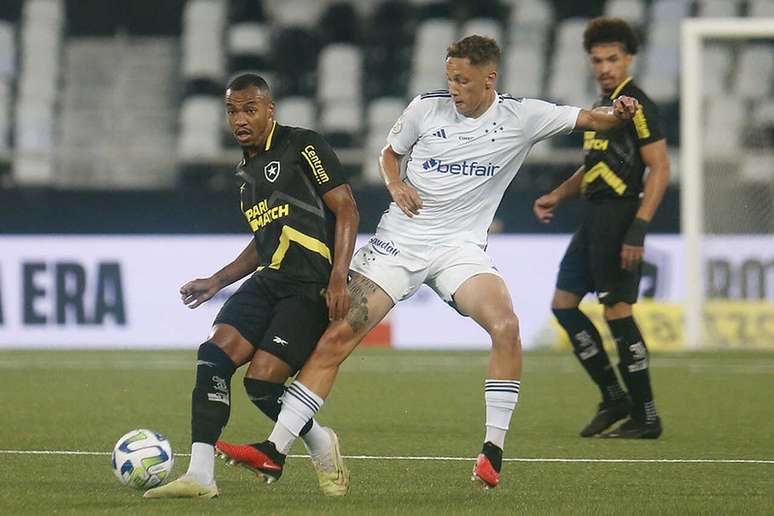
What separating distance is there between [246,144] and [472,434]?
103 inches

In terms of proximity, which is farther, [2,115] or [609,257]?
[2,115]

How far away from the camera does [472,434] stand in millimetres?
7816

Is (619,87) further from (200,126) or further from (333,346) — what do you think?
(200,126)

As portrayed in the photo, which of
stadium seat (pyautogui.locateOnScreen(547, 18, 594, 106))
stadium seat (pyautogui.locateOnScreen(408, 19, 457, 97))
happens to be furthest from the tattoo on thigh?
stadium seat (pyautogui.locateOnScreen(408, 19, 457, 97))

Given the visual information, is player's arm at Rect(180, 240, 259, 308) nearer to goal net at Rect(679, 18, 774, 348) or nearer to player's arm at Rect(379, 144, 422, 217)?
player's arm at Rect(379, 144, 422, 217)

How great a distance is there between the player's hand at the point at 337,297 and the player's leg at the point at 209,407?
33 centimetres

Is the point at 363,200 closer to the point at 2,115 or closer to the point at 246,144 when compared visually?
the point at 2,115

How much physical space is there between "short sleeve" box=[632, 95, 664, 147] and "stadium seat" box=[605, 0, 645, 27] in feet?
39.1

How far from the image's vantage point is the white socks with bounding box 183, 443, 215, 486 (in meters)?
5.41

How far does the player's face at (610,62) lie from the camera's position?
25.1 ft

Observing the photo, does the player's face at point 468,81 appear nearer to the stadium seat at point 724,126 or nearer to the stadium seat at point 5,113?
the stadium seat at point 724,126

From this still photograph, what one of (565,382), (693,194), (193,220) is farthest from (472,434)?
(193,220)

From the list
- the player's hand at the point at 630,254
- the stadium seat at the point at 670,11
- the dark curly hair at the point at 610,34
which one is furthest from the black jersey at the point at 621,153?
the stadium seat at the point at 670,11

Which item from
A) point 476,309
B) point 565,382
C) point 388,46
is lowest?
point 565,382
